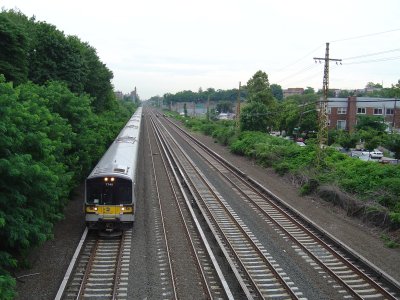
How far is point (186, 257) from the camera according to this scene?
14344mm

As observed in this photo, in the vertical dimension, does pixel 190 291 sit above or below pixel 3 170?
below

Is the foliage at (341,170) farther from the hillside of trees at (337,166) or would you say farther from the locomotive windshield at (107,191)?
the locomotive windshield at (107,191)

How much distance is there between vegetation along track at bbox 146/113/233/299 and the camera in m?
11.8

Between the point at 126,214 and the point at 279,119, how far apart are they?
55020mm

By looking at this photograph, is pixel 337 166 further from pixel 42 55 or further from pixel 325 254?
pixel 42 55

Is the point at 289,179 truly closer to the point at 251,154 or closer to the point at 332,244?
Result: the point at 251,154

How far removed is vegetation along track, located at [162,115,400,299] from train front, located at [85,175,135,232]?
6332mm

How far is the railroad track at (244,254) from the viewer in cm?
1202

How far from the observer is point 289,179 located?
2836 cm

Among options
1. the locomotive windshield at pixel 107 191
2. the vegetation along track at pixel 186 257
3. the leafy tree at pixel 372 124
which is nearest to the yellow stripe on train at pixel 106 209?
the locomotive windshield at pixel 107 191

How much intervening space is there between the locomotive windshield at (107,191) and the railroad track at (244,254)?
3.80 m

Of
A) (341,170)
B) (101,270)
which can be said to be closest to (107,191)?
(101,270)

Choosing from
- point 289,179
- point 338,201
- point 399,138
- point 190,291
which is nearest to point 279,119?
point 399,138

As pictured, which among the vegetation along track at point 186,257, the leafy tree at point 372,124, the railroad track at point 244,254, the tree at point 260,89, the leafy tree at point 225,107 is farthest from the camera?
the leafy tree at point 225,107
